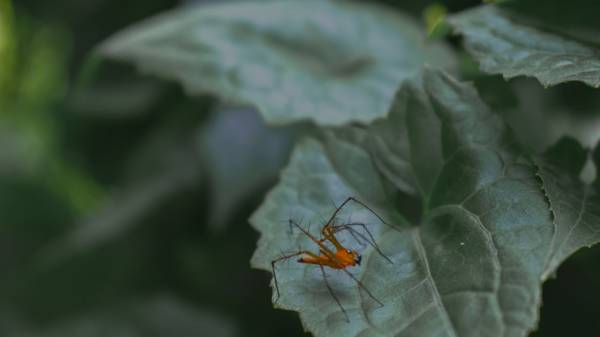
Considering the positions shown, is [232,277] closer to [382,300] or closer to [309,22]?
[309,22]

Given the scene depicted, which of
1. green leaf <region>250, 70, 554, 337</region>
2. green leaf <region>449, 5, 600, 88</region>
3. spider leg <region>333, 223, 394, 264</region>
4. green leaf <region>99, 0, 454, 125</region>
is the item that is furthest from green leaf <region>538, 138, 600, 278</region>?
green leaf <region>99, 0, 454, 125</region>

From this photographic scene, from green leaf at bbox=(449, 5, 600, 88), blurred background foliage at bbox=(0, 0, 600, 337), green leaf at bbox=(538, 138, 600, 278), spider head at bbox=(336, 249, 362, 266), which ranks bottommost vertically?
blurred background foliage at bbox=(0, 0, 600, 337)

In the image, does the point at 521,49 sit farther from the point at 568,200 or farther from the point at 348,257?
the point at 348,257

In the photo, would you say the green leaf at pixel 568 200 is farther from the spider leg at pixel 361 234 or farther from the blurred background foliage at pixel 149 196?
the spider leg at pixel 361 234

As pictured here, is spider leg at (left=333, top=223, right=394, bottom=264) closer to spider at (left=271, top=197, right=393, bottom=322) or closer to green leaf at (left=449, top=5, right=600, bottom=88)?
spider at (left=271, top=197, right=393, bottom=322)

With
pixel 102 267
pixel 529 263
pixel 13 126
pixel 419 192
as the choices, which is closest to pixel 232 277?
pixel 102 267

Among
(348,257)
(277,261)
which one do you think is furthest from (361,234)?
(277,261)
